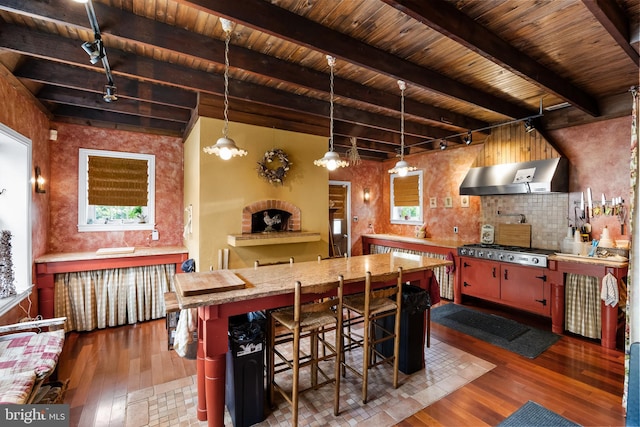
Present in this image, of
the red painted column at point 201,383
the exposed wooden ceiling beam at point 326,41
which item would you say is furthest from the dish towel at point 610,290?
the red painted column at point 201,383

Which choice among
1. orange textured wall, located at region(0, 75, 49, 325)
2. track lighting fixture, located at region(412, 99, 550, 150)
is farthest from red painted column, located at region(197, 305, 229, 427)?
track lighting fixture, located at region(412, 99, 550, 150)

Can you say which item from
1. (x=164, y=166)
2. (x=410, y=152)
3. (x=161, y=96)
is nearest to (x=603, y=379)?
Result: (x=410, y=152)

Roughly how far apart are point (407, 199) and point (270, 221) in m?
3.52

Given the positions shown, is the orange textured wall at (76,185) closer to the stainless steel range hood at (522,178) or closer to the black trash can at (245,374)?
the black trash can at (245,374)

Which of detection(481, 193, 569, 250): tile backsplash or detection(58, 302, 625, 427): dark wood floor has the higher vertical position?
detection(481, 193, 569, 250): tile backsplash

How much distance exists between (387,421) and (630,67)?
4002 mm

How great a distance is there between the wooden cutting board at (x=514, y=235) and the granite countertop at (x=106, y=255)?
479 centimetres

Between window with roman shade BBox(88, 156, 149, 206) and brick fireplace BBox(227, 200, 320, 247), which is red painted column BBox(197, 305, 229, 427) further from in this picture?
window with roman shade BBox(88, 156, 149, 206)

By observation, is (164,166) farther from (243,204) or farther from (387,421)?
(387,421)

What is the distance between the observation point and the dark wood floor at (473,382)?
87.0 inches

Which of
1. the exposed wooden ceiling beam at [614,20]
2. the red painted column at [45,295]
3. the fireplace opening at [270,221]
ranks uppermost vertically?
the exposed wooden ceiling beam at [614,20]

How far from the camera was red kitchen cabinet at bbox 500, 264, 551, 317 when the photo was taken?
3727 mm

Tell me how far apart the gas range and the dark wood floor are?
37.0 inches

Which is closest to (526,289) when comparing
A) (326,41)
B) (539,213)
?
(539,213)
